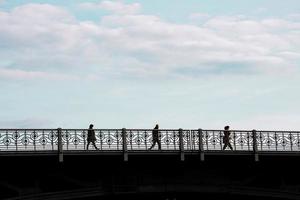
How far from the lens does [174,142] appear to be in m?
42.0
